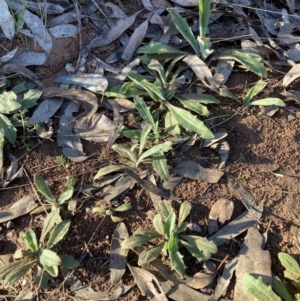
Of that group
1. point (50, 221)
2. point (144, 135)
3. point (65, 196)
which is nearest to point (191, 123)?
point (144, 135)

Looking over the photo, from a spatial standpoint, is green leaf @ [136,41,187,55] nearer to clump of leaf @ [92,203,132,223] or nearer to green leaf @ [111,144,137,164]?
green leaf @ [111,144,137,164]

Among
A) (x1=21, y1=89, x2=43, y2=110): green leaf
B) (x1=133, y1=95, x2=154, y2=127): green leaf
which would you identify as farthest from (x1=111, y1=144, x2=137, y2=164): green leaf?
(x1=21, y1=89, x2=43, y2=110): green leaf

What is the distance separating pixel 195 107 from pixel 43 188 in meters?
0.84

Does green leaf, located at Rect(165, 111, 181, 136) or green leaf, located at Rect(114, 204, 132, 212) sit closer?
green leaf, located at Rect(114, 204, 132, 212)

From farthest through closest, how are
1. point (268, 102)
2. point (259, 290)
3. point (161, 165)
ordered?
point (268, 102), point (161, 165), point (259, 290)

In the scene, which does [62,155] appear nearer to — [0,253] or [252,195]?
[0,253]

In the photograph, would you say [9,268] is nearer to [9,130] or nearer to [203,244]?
[9,130]

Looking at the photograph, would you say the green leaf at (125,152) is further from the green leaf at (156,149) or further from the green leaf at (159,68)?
the green leaf at (159,68)

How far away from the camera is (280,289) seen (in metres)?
2.09

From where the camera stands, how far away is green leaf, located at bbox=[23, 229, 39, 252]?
217cm

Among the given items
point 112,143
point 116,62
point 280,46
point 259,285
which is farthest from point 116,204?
point 280,46

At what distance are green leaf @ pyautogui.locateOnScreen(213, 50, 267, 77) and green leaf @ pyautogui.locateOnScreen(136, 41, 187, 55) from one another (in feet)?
0.76

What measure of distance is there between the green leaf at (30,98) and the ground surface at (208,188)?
0.60ft

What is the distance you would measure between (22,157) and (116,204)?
0.54m
